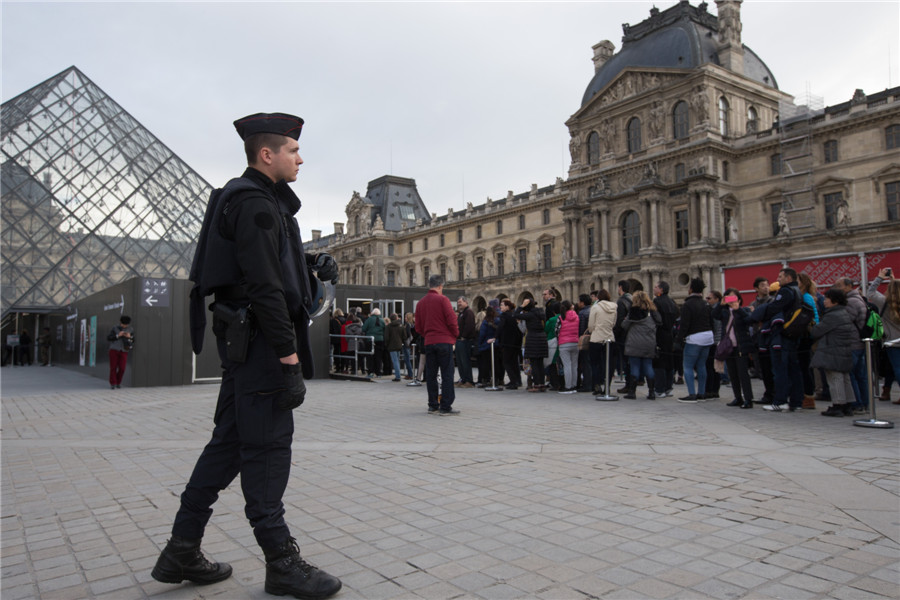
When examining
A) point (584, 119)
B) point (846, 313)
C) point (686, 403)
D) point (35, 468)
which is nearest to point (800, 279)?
point (846, 313)

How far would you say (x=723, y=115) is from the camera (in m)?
42.2

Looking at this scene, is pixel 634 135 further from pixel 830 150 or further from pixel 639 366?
pixel 639 366

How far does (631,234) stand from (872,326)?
37718 mm

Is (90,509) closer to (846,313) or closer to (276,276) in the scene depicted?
(276,276)

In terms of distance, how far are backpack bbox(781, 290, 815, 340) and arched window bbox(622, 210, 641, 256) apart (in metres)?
37.4

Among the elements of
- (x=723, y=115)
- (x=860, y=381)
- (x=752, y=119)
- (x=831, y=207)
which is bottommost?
(x=860, y=381)

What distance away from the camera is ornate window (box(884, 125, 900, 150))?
34.3 meters

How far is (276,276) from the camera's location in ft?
8.40

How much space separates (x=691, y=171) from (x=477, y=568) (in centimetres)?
4244

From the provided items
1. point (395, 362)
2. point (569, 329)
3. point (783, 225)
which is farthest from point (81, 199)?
point (783, 225)

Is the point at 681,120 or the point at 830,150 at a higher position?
the point at 681,120

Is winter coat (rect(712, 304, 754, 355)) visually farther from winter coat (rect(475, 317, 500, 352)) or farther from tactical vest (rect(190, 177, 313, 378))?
tactical vest (rect(190, 177, 313, 378))

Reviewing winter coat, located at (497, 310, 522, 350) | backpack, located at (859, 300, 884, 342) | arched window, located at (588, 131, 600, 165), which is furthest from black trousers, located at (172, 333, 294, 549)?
arched window, located at (588, 131, 600, 165)

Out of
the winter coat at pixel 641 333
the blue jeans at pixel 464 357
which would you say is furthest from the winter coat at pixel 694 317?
the blue jeans at pixel 464 357
